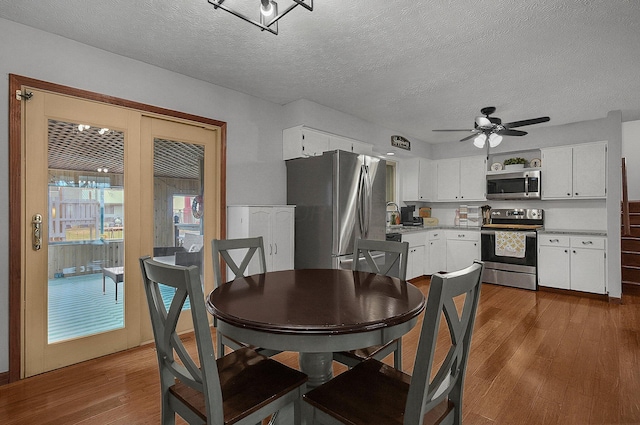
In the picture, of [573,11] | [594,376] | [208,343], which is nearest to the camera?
[208,343]

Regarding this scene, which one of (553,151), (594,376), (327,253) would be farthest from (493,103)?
(594,376)

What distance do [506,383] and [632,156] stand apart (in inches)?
234

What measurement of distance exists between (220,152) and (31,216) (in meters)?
1.65

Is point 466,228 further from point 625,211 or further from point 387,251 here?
point 387,251

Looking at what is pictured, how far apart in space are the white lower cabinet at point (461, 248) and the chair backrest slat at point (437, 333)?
15.4 ft

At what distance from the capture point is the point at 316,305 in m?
1.46

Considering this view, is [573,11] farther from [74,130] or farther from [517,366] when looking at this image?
[74,130]

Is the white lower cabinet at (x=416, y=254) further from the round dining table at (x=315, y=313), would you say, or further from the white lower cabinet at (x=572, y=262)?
the round dining table at (x=315, y=313)

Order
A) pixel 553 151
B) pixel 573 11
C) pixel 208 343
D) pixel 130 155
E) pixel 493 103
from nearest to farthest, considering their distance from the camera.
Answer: pixel 208 343, pixel 573 11, pixel 130 155, pixel 493 103, pixel 553 151

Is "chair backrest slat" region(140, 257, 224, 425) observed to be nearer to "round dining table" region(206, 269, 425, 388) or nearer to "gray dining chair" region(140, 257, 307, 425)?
"gray dining chair" region(140, 257, 307, 425)

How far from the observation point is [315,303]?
150 cm

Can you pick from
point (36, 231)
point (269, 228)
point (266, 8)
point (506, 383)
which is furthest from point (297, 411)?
point (36, 231)

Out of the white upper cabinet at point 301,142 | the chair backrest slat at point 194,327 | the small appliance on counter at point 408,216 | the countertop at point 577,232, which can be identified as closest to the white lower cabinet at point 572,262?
the countertop at point 577,232

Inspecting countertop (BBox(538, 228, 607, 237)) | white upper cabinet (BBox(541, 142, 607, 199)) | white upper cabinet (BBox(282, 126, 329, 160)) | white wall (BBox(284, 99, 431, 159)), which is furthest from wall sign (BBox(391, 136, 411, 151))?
countertop (BBox(538, 228, 607, 237))
